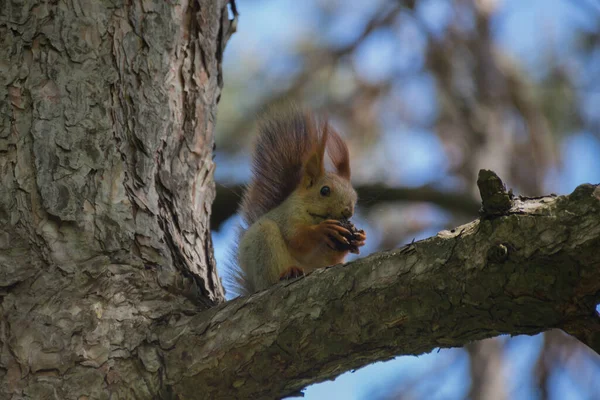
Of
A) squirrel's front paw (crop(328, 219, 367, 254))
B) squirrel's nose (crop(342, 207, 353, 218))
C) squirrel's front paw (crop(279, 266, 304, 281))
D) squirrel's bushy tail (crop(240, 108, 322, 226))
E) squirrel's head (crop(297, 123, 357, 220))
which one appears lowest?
squirrel's front paw (crop(279, 266, 304, 281))

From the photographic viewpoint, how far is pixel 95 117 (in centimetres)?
203

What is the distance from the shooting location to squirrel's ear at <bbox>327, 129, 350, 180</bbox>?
3.07m

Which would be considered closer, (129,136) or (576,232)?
(576,232)

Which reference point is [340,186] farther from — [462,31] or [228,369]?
[462,31]

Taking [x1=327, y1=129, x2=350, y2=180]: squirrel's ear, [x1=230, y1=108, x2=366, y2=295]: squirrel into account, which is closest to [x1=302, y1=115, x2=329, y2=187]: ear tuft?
[x1=230, y1=108, x2=366, y2=295]: squirrel

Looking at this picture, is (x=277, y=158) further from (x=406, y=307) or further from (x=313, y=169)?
(x=406, y=307)

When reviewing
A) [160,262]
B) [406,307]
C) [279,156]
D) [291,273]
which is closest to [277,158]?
[279,156]

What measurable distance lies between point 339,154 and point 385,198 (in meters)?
0.31

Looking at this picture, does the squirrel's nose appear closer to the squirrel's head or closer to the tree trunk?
the squirrel's head

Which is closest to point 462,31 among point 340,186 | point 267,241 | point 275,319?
point 340,186

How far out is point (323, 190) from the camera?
2.78 meters

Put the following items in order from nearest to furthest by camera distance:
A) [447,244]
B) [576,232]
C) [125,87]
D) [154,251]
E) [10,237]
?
[576,232] → [447,244] → [10,237] → [154,251] → [125,87]

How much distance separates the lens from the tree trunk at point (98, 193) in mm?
1755

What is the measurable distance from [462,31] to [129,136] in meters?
3.99
